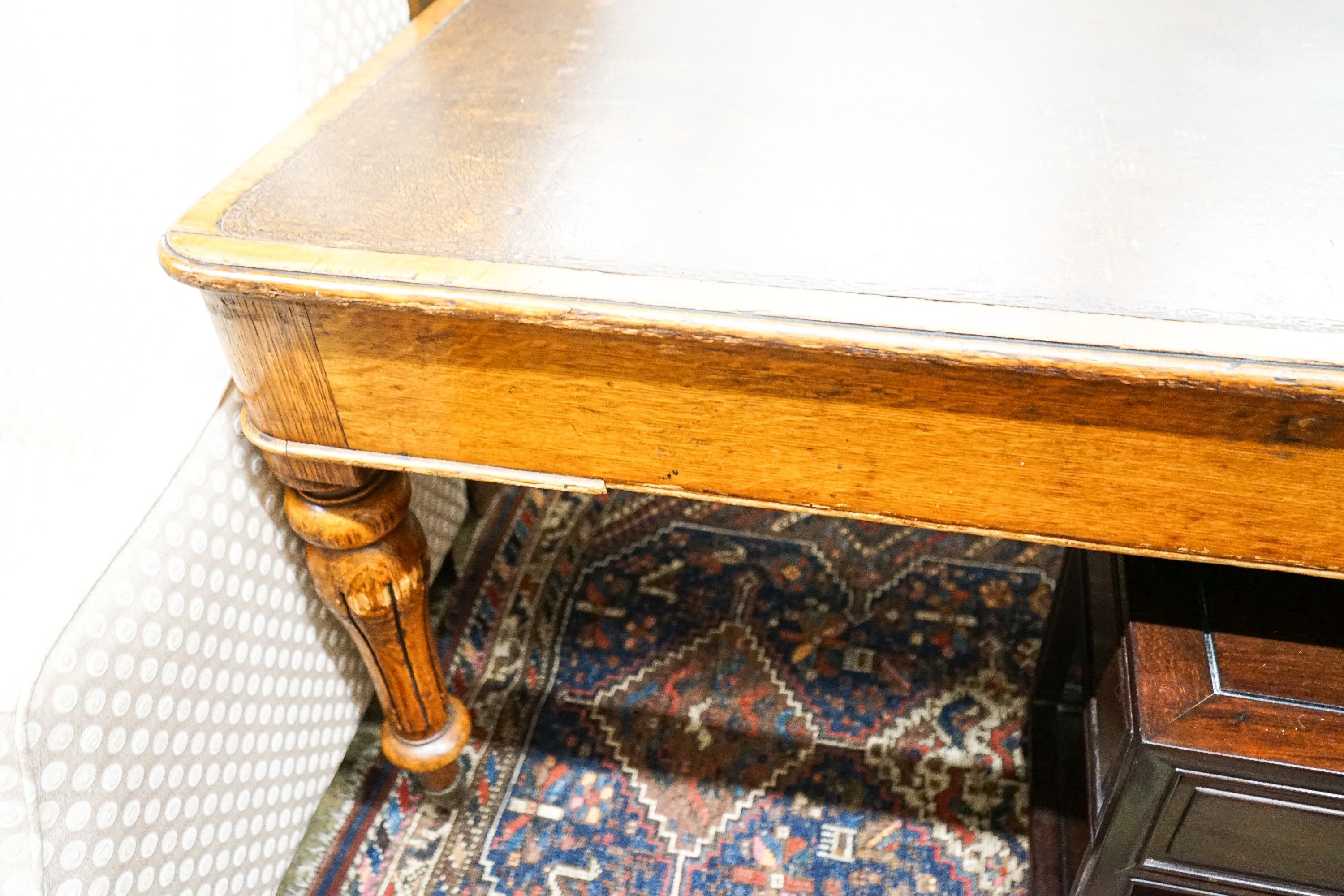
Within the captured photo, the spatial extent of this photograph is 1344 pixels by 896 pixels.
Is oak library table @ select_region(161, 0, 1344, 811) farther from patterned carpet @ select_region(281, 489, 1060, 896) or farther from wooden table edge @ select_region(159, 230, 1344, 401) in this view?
patterned carpet @ select_region(281, 489, 1060, 896)

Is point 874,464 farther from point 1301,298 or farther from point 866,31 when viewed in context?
point 866,31

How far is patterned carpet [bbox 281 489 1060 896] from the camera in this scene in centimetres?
119

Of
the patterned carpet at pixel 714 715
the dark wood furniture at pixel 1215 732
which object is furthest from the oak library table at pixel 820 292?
the patterned carpet at pixel 714 715

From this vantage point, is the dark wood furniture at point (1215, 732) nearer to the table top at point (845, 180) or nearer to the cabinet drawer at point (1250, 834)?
the cabinet drawer at point (1250, 834)

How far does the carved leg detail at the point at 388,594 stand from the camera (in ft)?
2.81

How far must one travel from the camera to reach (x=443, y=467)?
0.78 metres

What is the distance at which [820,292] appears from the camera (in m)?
0.62

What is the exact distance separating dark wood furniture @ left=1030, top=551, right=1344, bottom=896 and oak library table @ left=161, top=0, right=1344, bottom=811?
0.48 ft

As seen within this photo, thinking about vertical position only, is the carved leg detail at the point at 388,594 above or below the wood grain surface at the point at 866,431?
below

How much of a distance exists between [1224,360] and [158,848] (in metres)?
0.88

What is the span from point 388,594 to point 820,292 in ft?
1.70

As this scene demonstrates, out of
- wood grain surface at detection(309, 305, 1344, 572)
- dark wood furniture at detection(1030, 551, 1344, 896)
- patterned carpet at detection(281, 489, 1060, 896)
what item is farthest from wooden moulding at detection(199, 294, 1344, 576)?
patterned carpet at detection(281, 489, 1060, 896)

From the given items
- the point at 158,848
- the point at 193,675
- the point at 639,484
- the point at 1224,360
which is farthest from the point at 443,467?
the point at 1224,360

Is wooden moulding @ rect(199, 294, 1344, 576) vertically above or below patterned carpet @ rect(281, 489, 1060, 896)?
above
